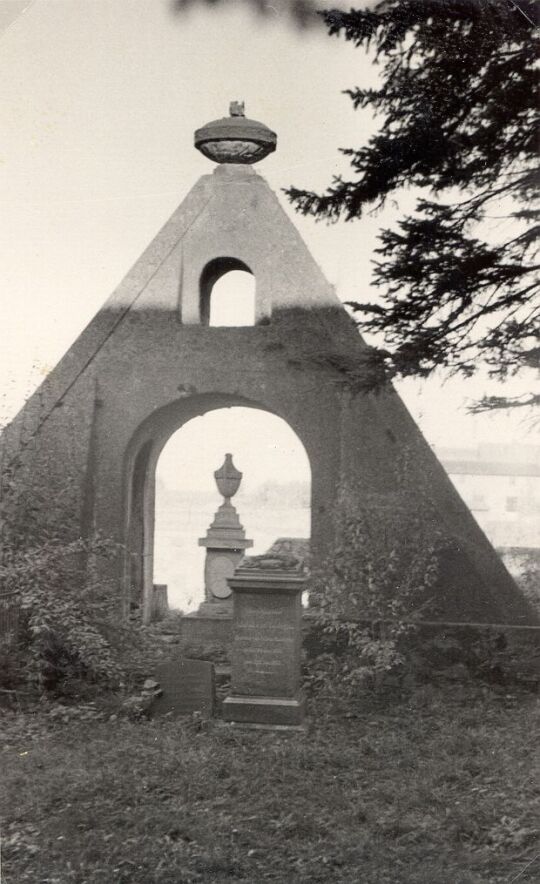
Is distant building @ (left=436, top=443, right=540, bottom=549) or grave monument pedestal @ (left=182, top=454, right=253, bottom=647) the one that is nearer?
distant building @ (left=436, top=443, right=540, bottom=549)

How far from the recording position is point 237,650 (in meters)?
8.96

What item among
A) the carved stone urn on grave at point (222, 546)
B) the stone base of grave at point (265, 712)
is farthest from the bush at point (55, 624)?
the carved stone urn on grave at point (222, 546)

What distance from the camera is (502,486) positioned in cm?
1241

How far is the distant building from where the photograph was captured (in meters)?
9.16

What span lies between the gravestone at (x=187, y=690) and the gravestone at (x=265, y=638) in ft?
0.71

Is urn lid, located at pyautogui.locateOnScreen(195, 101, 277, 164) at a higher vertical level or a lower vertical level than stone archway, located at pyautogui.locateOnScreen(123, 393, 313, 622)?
higher

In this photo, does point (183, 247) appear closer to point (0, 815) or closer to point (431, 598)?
point (431, 598)

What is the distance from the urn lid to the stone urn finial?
4195 millimetres

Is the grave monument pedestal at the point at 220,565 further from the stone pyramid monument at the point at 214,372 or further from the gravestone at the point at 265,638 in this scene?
the gravestone at the point at 265,638

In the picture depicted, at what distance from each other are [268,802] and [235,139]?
7885 mm

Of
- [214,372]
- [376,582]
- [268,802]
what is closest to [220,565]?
[214,372]

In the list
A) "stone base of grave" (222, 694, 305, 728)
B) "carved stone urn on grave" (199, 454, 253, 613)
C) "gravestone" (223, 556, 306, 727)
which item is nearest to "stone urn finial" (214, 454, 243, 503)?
"carved stone urn on grave" (199, 454, 253, 613)

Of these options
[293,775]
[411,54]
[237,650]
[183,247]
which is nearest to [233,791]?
[293,775]

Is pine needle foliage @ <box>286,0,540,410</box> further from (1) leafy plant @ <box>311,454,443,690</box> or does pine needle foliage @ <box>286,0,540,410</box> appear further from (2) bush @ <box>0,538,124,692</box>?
(2) bush @ <box>0,538,124,692</box>
